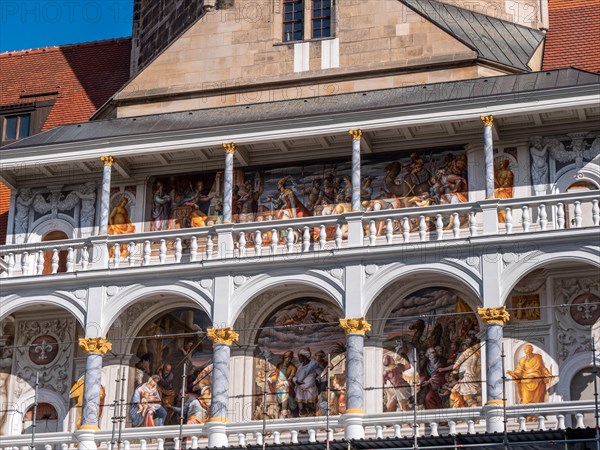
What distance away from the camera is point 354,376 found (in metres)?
33.3

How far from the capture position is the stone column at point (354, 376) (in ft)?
107

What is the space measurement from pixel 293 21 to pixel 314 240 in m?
5.34

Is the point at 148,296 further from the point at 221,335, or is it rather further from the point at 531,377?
the point at 531,377

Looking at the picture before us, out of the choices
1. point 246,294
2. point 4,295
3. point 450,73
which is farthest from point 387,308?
point 4,295

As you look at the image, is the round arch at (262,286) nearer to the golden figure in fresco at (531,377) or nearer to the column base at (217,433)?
the column base at (217,433)

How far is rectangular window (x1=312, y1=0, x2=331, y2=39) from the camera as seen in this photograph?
123 ft

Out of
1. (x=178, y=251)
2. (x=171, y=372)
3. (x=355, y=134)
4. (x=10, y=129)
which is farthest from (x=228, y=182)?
(x=10, y=129)

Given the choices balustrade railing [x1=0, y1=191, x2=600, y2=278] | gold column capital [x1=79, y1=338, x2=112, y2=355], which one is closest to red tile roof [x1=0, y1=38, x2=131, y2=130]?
balustrade railing [x1=0, y1=191, x2=600, y2=278]

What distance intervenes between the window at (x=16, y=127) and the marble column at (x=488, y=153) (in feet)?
40.2

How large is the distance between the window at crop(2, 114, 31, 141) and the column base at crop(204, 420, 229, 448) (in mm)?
10938

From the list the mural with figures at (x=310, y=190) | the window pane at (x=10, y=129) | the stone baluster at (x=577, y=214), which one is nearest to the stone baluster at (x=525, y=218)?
the stone baluster at (x=577, y=214)

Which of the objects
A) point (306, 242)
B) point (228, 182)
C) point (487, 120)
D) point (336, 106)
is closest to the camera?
point (487, 120)

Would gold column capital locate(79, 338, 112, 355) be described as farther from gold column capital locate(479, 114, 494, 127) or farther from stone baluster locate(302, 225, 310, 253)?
gold column capital locate(479, 114, 494, 127)

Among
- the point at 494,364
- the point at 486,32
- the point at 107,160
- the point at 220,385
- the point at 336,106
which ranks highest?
the point at 486,32
